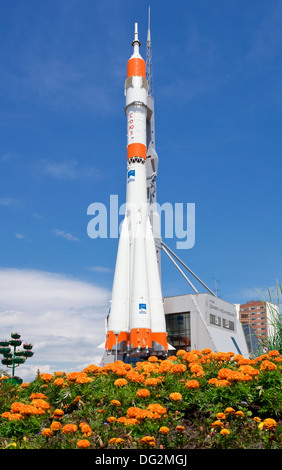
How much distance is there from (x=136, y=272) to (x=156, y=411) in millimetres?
32946

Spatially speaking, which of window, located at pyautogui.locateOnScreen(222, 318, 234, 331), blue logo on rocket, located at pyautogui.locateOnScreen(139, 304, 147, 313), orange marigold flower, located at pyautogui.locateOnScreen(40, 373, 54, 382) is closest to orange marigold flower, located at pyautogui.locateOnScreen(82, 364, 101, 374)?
orange marigold flower, located at pyautogui.locateOnScreen(40, 373, 54, 382)

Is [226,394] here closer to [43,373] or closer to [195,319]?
[43,373]

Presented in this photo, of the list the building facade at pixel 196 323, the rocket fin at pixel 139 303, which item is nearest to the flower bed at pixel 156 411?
the rocket fin at pixel 139 303

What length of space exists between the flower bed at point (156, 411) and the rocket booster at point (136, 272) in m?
28.1

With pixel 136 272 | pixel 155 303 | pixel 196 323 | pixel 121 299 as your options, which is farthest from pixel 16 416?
pixel 196 323

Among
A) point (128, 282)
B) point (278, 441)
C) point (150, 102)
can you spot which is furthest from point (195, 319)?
point (278, 441)

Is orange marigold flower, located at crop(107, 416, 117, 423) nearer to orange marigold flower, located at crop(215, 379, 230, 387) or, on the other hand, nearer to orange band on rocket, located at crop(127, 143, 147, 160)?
orange marigold flower, located at crop(215, 379, 230, 387)

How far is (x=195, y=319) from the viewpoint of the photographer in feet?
162

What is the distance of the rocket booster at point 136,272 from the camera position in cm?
4006

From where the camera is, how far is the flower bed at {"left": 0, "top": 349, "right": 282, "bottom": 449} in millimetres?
8492

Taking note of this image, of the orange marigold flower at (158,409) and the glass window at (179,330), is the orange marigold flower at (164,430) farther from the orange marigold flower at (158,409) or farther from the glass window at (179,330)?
the glass window at (179,330)

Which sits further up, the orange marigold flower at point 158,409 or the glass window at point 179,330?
the glass window at point 179,330
